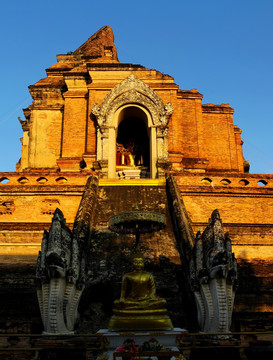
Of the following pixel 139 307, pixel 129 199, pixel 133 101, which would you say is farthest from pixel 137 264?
pixel 133 101

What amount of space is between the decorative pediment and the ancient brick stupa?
2.2 inches

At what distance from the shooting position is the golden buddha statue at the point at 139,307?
7234 mm

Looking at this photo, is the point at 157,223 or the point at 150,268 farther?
the point at 150,268

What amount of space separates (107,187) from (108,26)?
21.3m

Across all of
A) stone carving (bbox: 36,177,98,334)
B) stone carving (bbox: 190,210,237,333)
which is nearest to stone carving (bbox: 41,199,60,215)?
stone carving (bbox: 36,177,98,334)

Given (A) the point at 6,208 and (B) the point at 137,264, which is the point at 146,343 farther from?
(A) the point at 6,208

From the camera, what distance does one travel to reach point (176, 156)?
797 inches

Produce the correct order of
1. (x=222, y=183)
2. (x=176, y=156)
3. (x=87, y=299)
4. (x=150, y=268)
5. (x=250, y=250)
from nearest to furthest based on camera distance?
(x=87, y=299) → (x=150, y=268) → (x=250, y=250) → (x=222, y=183) → (x=176, y=156)

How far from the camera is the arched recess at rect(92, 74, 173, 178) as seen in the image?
1969cm

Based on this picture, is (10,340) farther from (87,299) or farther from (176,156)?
(176,156)

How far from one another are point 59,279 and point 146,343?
271cm

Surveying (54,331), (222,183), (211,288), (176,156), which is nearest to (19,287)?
(54,331)

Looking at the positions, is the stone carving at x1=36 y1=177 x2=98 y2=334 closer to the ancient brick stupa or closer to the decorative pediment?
the ancient brick stupa

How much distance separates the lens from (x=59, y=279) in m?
8.62
